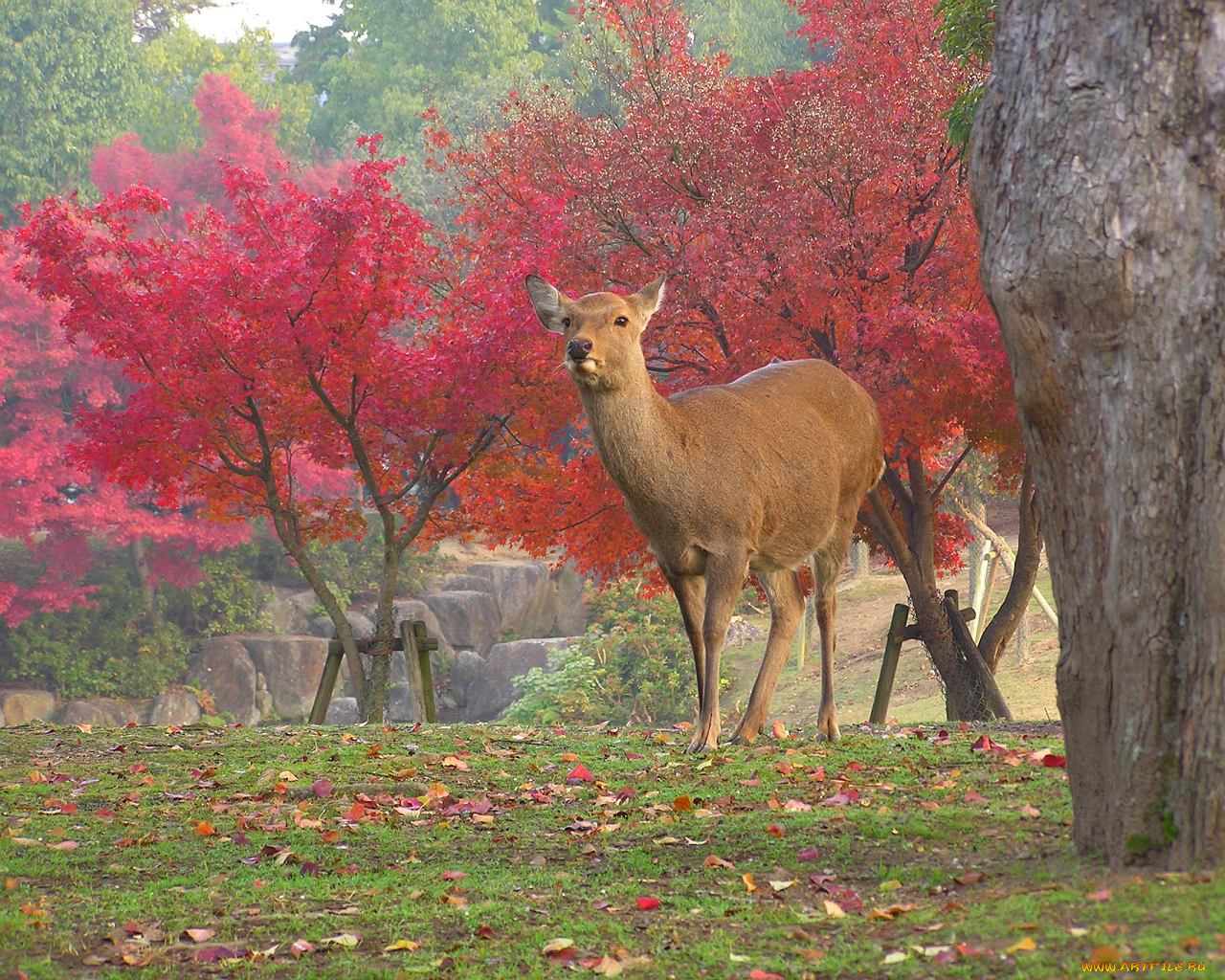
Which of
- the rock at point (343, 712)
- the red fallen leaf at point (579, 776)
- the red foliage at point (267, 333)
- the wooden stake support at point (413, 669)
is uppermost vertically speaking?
the red foliage at point (267, 333)

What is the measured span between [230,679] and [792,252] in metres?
13.7

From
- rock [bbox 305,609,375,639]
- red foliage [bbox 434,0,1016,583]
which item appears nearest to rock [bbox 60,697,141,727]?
rock [bbox 305,609,375,639]

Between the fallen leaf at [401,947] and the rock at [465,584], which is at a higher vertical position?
the rock at [465,584]

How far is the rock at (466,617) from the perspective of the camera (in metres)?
23.5

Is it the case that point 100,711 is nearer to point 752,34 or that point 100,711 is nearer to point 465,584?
point 465,584

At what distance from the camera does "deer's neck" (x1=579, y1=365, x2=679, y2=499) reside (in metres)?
7.48

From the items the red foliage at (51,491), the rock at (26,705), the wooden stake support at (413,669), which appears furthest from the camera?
the red foliage at (51,491)

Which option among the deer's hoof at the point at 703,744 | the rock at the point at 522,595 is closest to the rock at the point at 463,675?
the rock at the point at 522,595

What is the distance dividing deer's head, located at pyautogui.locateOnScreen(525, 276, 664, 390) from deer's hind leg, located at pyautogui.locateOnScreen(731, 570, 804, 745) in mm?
1879

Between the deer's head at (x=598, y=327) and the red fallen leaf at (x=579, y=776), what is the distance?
1.97 metres

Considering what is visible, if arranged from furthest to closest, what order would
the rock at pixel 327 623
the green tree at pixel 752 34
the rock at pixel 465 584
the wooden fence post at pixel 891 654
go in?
the green tree at pixel 752 34 < the rock at pixel 465 584 < the rock at pixel 327 623 < the wooden fence post at pixel 891 654

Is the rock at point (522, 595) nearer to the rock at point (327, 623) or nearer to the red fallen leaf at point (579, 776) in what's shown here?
the rock at point (327, 623)

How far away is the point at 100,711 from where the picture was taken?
66.5 feet

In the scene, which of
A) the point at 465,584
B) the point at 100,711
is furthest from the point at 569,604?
the point at 100,711
